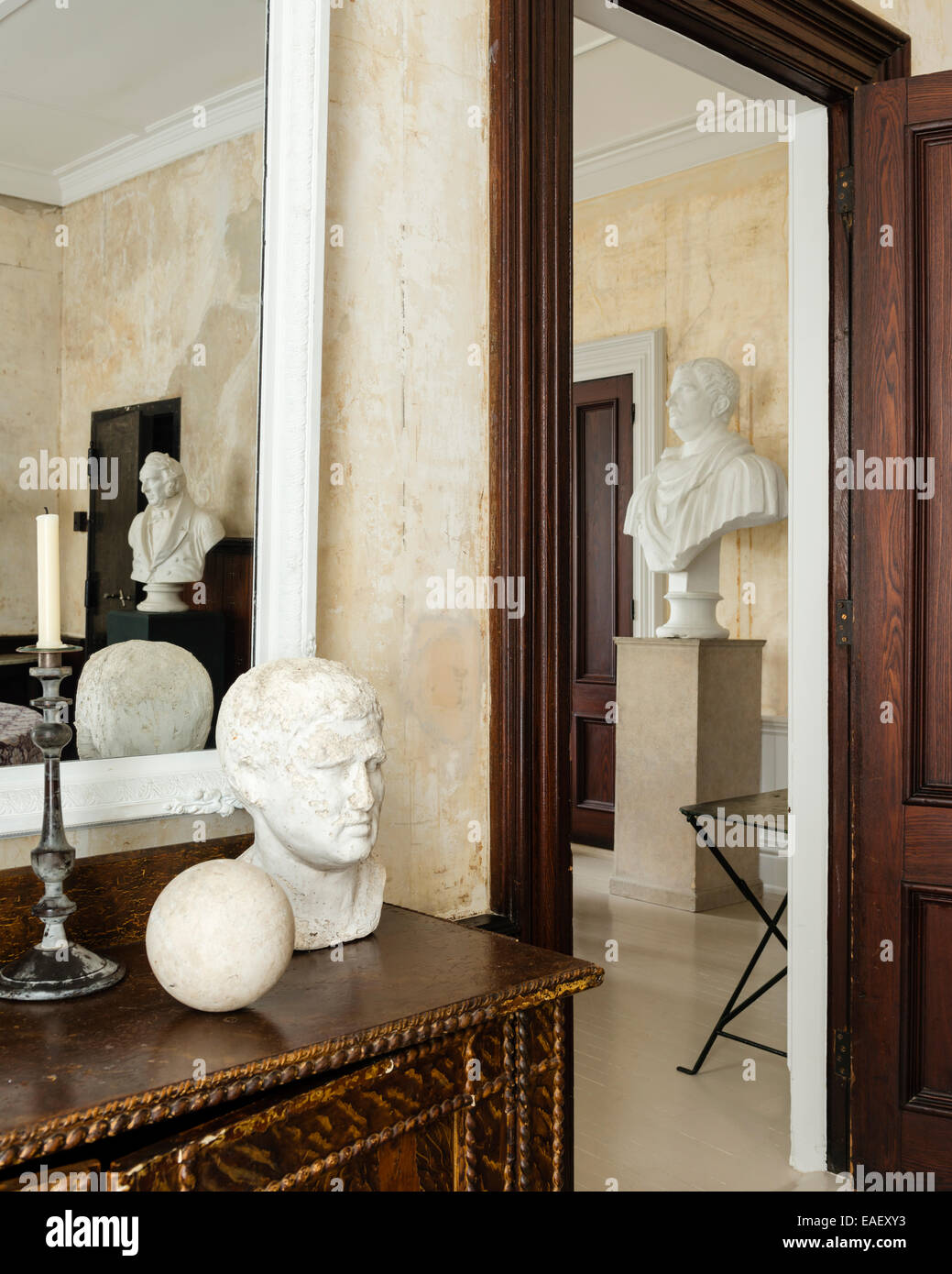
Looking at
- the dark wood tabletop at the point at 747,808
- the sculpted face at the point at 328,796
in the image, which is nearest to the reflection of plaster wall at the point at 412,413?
the sculpted face at the point at 328,796

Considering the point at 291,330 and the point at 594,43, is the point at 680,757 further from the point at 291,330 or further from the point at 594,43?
the point at 291,330

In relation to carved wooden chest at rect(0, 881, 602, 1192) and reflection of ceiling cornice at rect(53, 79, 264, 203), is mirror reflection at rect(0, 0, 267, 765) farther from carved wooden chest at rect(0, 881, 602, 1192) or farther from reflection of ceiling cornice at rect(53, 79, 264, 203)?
carved wooden chest at rect(0, 881, 602, 1192)

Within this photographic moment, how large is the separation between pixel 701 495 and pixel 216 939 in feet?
15.0

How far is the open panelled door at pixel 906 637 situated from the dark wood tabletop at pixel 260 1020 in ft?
5.00

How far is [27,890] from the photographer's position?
1391 millimetres

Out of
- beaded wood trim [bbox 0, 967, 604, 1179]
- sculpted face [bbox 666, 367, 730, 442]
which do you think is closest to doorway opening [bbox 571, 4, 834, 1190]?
sculpted face [bbox 666, 367, 730, 442]

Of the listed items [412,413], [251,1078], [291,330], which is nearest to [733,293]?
[412,413]

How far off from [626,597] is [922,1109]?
4.22 meters

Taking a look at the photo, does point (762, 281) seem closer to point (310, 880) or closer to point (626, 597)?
point (626, 597)

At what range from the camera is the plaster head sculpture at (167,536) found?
4.94 ft

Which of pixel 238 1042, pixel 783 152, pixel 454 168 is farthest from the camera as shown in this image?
pixel 783 152

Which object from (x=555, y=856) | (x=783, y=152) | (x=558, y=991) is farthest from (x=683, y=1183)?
(x=783, y=152)

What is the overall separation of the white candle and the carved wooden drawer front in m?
0.57

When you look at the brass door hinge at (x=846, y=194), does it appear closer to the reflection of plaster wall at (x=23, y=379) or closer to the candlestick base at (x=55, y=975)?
the reflection of plaster wall at (x=23, y=379)
